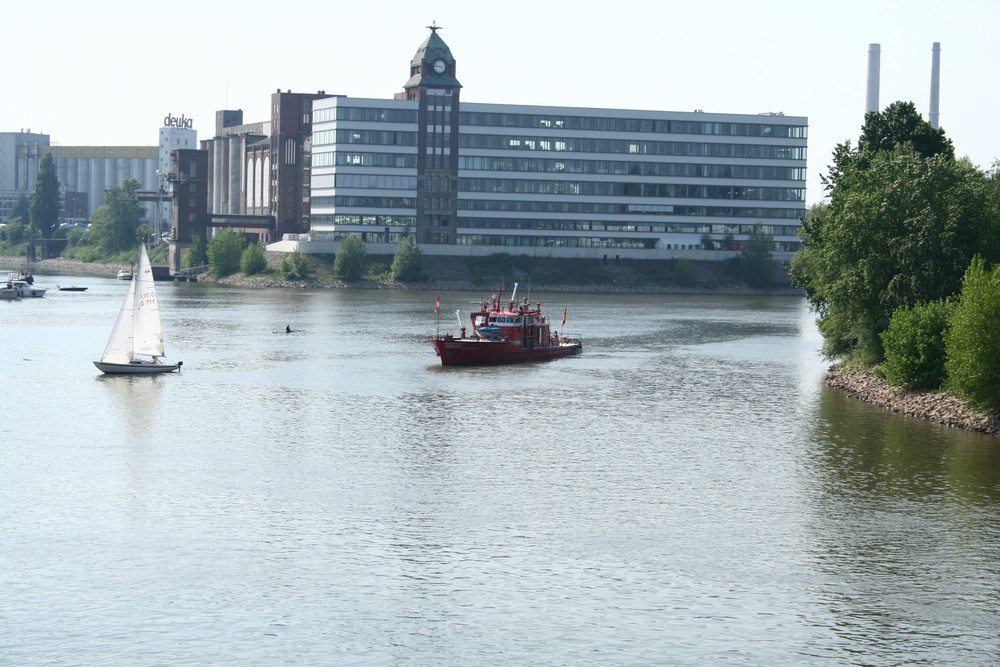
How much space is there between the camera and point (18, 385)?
86875 mm

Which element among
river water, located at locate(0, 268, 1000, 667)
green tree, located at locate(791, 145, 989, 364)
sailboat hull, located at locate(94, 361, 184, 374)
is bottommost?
river water, located at locate(0, 268, 1000, 667)

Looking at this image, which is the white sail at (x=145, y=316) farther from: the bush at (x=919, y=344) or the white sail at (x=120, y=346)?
the bush at (x=919, y=344)

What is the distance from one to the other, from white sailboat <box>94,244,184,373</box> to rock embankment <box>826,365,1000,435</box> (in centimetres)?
4963

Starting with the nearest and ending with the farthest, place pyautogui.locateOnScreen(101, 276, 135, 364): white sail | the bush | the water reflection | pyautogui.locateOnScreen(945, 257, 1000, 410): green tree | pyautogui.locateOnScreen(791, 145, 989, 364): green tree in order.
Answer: the water reflection → pyautogui.locateOnScreen(945, 257, 1000, 410): green tree → the bush → pyautogui.locateOnScreen(791, 145, 989, 364): green tree → pyautogui.locateOnScreen(101, 276, 135, 364): white sail

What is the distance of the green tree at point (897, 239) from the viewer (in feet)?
266

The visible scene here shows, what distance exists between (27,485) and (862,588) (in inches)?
1344

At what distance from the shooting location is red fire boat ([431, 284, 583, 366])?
10575 cm

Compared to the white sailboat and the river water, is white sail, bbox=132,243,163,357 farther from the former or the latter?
the river water

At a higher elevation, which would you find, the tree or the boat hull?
the tree

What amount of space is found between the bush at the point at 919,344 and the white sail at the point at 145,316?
51196 mm

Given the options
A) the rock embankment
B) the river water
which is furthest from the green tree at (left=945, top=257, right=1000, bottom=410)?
the river water

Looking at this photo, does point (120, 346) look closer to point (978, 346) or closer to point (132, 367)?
point (132, 367)

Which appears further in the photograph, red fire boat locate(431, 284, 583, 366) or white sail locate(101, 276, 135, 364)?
red fire boat locate(431, 284, 583, 366)

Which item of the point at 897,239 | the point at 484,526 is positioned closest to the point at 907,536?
the point at 484,526
